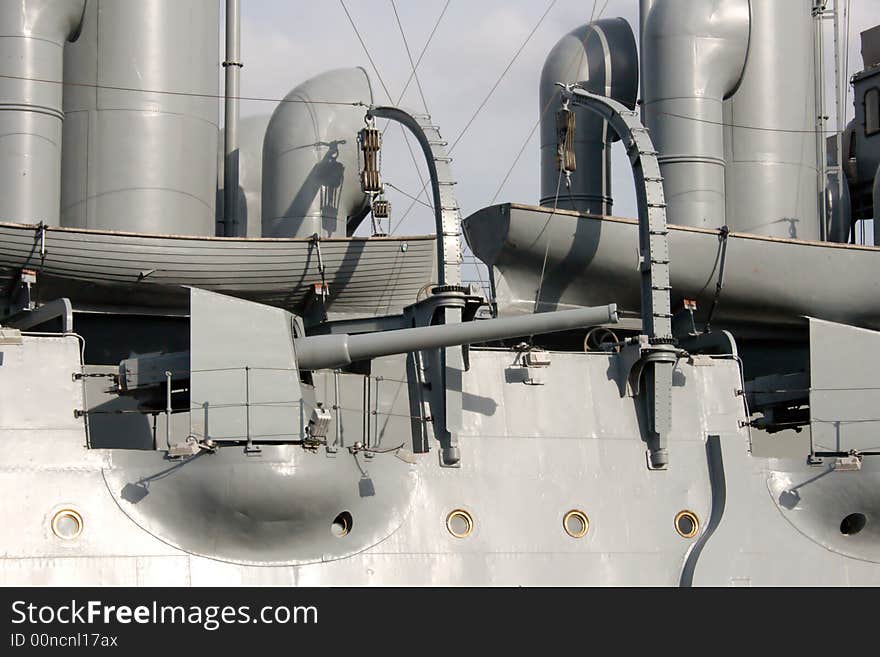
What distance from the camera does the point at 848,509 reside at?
50.3 ft

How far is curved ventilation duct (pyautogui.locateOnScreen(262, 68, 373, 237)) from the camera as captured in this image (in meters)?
19.1

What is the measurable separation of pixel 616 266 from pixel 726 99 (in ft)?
14.5

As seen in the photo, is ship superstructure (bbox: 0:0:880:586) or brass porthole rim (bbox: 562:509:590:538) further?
brass porthole rim (bbox: 562:509:590:538)

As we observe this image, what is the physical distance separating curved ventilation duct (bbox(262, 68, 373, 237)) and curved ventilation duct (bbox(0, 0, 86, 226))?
331cm

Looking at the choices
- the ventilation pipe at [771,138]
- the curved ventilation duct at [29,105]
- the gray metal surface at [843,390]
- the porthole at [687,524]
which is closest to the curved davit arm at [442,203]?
the porthole at [687,524]

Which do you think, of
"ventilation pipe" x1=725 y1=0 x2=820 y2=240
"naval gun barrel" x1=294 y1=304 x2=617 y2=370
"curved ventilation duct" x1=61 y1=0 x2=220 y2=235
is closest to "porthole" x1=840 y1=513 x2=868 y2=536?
"naval gun barrel" x1=294 y1=304 x2=617 y2=370

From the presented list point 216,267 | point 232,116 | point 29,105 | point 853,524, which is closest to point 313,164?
point 232,116

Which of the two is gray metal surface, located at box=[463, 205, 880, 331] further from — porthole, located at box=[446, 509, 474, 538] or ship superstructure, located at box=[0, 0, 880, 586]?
porthole, located at box=[446, 509, 474, 538]

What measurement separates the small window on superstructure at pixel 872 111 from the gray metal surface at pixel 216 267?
9.60 meters

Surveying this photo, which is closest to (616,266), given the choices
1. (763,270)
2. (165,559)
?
(763,270)

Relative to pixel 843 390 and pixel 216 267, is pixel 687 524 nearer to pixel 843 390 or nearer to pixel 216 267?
pixel 843 390

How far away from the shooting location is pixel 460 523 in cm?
1430

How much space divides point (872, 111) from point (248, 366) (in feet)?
48.6

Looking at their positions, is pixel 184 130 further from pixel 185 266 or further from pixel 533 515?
pixel 533 515
